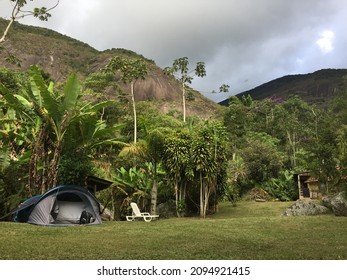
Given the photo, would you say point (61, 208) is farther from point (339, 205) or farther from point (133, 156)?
point (339, 205)

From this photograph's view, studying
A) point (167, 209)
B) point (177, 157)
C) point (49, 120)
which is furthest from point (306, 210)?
point (49, 120)

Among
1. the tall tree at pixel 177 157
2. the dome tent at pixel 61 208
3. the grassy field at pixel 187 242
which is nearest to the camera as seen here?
the grassy field at pixel 187 242

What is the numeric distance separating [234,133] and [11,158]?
96.0ft

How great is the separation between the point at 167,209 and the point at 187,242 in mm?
10718

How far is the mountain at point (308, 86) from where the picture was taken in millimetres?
97438

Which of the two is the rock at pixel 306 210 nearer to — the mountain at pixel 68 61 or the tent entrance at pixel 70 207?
the tent entrance at pixel 70 207

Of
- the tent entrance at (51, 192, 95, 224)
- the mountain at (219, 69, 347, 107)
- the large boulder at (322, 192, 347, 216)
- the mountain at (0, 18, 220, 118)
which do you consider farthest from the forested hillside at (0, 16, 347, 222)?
the mountain at (219, 69, 347, 107)

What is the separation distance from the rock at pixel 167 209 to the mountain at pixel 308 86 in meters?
76.1

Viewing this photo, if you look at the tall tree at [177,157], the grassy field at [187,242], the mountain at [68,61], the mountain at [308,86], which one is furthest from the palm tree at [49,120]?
the mountain at [308,86]

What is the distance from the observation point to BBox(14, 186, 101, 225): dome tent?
12.1 metres

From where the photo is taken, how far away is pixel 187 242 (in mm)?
8188

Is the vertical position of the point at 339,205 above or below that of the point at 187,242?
above

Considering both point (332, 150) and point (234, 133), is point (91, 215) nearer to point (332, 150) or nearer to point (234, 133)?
point (332, 150)
